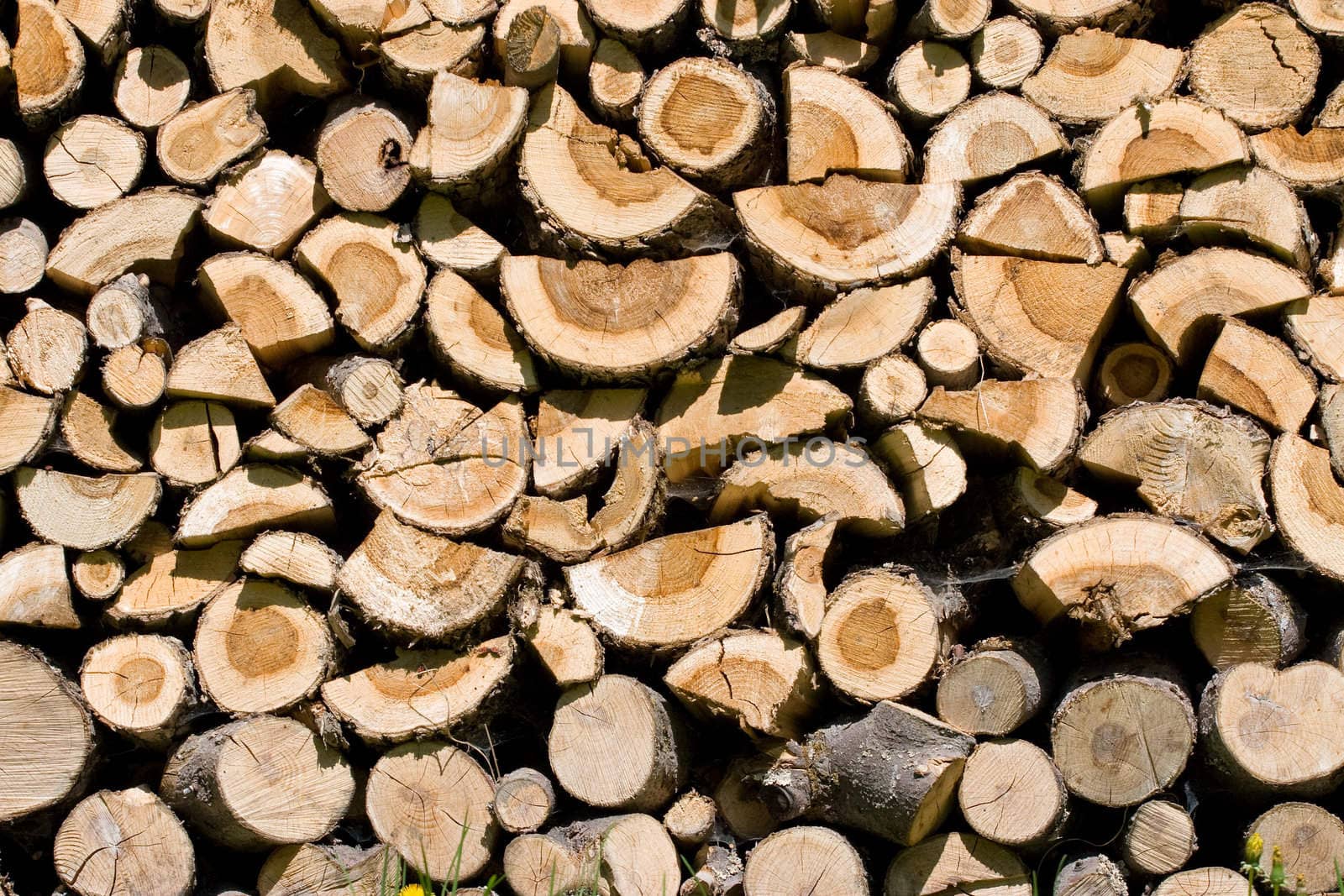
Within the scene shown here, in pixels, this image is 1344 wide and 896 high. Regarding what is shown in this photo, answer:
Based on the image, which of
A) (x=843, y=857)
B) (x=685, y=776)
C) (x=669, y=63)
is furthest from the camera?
(x=669, y=63)

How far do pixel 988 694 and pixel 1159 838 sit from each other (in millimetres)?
431

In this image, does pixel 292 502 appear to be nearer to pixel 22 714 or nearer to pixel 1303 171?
pixel 22 714

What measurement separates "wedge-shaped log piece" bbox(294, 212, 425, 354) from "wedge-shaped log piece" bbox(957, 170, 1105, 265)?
1.29 meters

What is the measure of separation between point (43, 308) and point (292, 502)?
31.8 inches

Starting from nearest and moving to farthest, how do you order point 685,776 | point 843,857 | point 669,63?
point 843,857 → point 685,776 → point 669,63

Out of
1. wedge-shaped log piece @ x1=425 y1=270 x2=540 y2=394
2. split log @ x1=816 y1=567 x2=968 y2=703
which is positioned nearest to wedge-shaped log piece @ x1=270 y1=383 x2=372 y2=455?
wedge-shaped log piece @ x1=425 y1=270 x2=540 y2=394

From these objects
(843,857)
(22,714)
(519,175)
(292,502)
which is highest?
(519,175)

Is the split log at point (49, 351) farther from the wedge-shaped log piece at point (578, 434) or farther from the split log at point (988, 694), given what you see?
the split log at point (988, 694)

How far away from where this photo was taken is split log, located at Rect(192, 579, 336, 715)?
2.66m

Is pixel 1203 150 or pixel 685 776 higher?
pixel 1203 150

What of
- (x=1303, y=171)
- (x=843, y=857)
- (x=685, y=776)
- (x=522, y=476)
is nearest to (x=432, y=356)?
(x=522, y=476)

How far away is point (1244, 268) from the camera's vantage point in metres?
2.63

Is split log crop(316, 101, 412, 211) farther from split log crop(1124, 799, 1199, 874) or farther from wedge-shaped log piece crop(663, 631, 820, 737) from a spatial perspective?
split log crop(1124, 799, 1199, 874)

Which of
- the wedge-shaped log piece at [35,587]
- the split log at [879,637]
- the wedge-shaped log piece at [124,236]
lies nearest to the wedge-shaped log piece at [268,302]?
the wedge-shaped log piece at [124,236]
